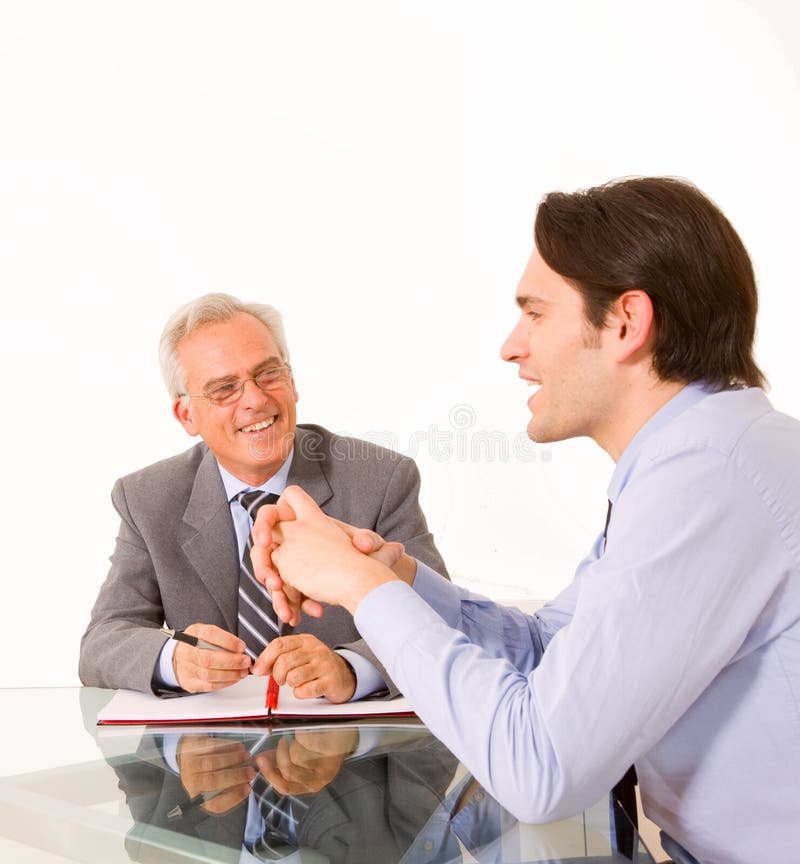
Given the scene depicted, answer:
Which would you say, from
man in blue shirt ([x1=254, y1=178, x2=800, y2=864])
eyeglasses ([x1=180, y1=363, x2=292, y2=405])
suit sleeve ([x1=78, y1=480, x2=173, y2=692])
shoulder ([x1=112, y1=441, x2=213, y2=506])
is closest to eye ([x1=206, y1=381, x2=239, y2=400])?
eyeglasses ([x1=180, y1=363, x2=292, y2=405])

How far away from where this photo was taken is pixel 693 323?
1354 mm

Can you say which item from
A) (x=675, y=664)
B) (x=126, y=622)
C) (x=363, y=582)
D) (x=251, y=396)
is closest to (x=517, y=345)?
(x=363, y=582)

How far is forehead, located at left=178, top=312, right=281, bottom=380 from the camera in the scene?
8.28 ft

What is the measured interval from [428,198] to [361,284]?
522mm

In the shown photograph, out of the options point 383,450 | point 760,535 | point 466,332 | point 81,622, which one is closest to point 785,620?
point 760,535

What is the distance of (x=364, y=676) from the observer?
1.91 metres

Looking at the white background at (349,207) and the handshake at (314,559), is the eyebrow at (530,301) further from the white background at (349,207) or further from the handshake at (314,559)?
the white background at (349,207)

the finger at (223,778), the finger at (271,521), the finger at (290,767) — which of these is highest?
the finger at (271,521)

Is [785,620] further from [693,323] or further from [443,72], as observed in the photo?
[443,72]

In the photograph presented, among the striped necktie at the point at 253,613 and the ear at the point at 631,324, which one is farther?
the striped necktie at the point at 253,613

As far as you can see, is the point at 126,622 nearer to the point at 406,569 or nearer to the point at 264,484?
the point at 264,484

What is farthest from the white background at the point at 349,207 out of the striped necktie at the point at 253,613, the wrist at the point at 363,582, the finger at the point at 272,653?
the wrist at the point at 363,582

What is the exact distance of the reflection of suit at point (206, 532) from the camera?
241cm

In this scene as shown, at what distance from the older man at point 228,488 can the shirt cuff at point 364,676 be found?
456mm
